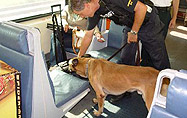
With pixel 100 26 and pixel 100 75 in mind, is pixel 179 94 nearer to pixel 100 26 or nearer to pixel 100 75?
pixel 100 75

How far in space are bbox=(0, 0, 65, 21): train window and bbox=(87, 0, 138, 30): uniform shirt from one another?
1554 mm

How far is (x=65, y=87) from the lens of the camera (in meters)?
2.11

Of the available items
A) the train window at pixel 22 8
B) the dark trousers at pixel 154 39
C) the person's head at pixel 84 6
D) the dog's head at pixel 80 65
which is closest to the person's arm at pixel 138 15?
the dark trousers at pixel 154 39

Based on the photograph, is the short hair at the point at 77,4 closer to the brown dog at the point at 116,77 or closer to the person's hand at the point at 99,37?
the brown dog at the point at 116,77

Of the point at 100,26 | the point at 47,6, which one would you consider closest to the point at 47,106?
the point at 100,26

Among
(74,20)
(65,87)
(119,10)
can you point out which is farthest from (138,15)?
(74,20)

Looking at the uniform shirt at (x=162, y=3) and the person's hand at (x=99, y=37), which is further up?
the uniform shirt at (x=162, y=3)

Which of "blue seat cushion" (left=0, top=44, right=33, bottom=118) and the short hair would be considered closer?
"blue seat cushion" (left=0, top=44, right=33, bottom=118)

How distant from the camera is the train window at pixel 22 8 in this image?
10.2 ft

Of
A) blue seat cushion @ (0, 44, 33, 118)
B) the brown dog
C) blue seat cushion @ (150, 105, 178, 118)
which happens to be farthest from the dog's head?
blue seat cushion @ (150, 105, 178, 118)

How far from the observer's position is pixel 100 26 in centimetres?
342

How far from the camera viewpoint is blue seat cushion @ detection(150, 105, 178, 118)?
3.24 ft

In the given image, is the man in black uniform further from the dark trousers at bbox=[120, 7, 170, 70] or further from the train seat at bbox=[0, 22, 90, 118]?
the train seat at bbox=[0, 22, 90, 118]

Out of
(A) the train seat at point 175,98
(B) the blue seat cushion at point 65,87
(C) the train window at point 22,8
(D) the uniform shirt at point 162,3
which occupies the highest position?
(D) the uniform shirt at point 162,3
